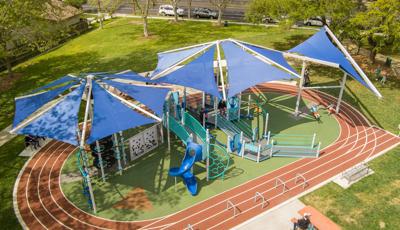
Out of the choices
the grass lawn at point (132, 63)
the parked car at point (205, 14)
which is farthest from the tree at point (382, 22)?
the parked car at point (205, 14)

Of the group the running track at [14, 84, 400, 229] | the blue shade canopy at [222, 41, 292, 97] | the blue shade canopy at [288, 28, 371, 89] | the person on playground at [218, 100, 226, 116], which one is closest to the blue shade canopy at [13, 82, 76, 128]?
the running track at [14, 84, 400, 229]

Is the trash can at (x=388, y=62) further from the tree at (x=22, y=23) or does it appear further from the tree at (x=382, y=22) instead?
the tree at (x=22, y=23)

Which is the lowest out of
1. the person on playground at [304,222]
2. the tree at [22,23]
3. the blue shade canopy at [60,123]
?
the person on playground at [304,222]

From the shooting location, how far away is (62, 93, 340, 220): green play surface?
1555 centimetres

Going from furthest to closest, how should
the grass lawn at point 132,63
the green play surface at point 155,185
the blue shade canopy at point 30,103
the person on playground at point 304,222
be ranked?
the grass lawn at point 132,63 → the blue shade canopy at point 30,103 → the green play surface at point 155,185 → the person on playground at point 304,222

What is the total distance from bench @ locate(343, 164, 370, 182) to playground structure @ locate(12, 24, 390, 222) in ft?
7.50

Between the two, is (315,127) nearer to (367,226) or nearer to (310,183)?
(310,183)

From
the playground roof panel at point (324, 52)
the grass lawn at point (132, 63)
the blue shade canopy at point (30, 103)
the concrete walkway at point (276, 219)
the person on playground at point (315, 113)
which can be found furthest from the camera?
the person on playground at point (315, 113)

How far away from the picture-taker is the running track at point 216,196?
1473 centimetres

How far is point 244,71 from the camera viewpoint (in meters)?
19.6

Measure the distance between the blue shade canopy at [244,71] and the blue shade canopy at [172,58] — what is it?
7.15ft

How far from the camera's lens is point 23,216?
Result: 1516cm

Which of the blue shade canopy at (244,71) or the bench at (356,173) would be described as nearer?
the bench at (356,173)

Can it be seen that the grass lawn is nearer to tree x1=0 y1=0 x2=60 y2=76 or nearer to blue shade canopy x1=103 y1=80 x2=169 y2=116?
tree x1=0 y1=0 x2=60 y2=76
